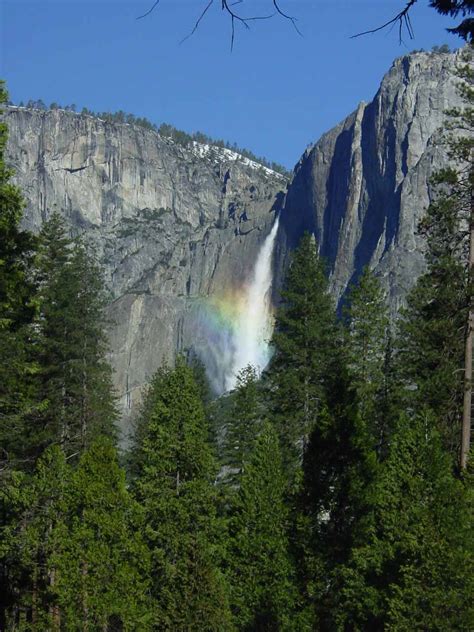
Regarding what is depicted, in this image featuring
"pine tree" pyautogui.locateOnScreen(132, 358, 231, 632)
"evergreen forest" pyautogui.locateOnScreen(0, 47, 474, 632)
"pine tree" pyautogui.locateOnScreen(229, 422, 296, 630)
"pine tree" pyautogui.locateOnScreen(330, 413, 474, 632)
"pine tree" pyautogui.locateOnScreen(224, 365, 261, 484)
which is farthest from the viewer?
"pine tree" pyautogui.locateOnScreen(224, 365, 261, 484)

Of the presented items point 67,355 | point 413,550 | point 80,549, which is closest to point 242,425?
point 67,355

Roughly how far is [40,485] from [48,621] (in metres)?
3.40

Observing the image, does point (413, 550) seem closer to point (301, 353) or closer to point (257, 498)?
point (257, 498)

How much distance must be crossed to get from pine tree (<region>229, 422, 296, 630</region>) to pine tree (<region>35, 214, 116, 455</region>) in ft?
25.0

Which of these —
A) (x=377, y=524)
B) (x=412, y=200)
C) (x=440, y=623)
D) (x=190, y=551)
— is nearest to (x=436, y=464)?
(x=377, y=524)

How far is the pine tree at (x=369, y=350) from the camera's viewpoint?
103ft

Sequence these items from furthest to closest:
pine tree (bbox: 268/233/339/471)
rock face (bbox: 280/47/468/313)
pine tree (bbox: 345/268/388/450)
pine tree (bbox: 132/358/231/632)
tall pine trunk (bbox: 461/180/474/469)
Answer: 1. rock face (bbox: 280/47/468/313)
2. pine tree (bbox: 268/233/339/471)
3. pine tree (bbox: 345/268/388/450)
4. pine tree (bbox: 132/358/231/632)
5. tall pine trunk (bbox: 461/180/474/469)

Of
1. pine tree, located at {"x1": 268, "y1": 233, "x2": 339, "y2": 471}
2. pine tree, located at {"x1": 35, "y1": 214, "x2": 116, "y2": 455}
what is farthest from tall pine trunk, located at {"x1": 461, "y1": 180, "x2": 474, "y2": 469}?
pine tree, located at {"x1": 35, "y1": 214, "x2": 116, "y2": 455}

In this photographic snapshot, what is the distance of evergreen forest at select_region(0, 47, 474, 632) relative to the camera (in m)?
18.0

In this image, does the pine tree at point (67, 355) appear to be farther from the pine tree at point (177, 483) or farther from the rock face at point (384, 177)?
the rock face at point (384, 177)

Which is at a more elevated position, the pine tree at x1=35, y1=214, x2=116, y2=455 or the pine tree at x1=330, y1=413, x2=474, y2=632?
the pine tree at x1=35, y1=214, x2=116, y2=455

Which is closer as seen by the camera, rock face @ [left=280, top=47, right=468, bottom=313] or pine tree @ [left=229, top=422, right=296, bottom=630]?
pine tree @ [left=229, top=422, right=296, bottom=630]

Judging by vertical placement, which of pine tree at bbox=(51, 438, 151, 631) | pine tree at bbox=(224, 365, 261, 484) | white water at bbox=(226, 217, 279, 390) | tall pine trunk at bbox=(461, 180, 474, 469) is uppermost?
white water at bbox=(226, 217, 279, 390)

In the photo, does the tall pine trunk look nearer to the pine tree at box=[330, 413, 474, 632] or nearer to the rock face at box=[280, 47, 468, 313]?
the pine tree at box=[330, 413, 474, 632]
